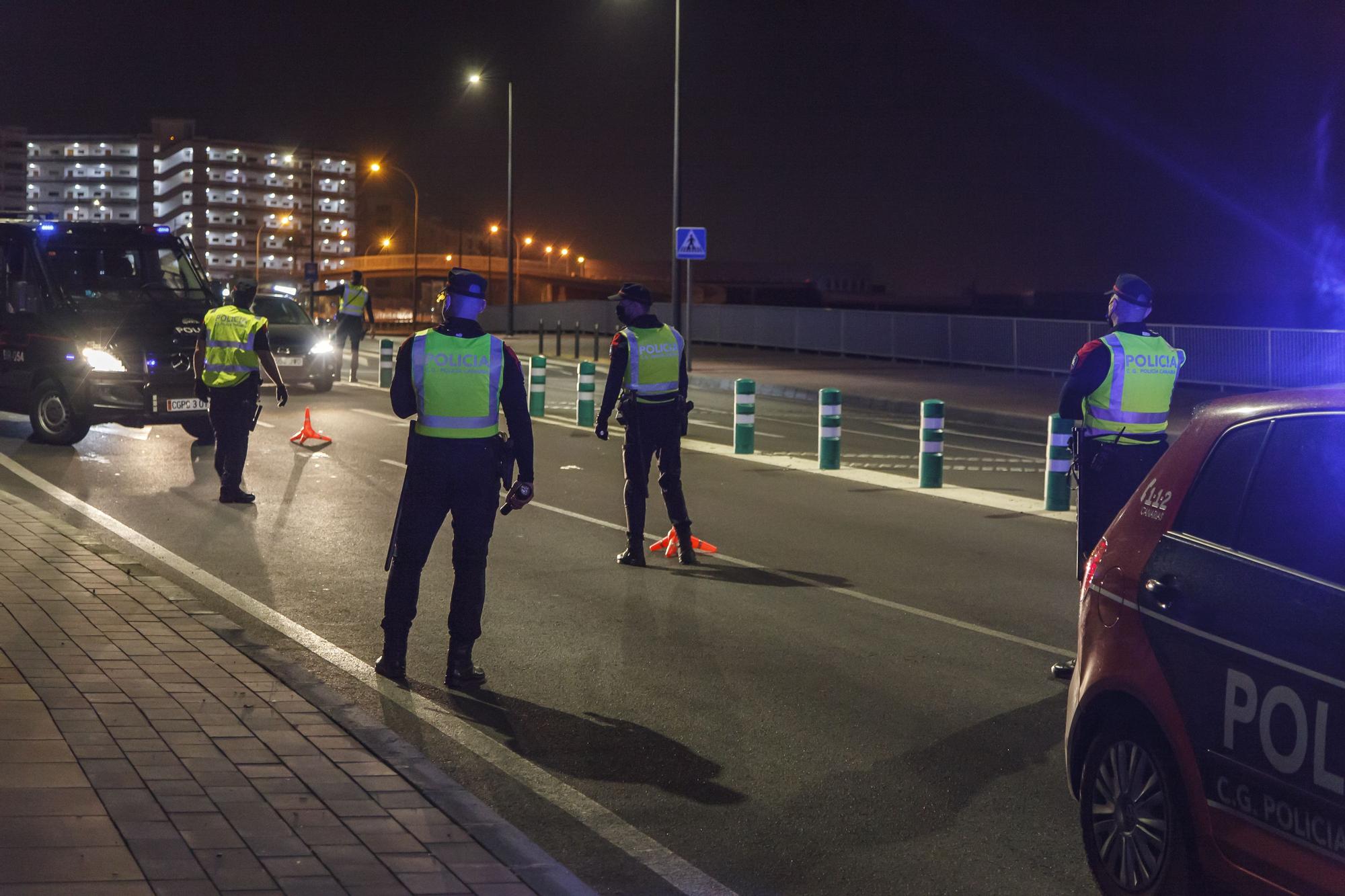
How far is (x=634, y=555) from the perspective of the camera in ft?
33.8

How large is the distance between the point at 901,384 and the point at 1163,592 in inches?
1064

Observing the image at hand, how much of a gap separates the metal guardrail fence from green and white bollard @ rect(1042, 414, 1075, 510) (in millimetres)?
7996

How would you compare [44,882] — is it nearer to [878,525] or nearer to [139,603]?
[139,603]

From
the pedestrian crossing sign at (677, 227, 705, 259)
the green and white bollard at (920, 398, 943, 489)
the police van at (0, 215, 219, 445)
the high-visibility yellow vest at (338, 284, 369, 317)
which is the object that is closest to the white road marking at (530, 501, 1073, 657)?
the green and white bollard at (920, 398, 943, 489)

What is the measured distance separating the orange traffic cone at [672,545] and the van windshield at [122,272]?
868 centimetres

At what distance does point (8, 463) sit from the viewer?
15.2 metres

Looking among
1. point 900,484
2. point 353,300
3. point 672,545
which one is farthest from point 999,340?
point 672,545

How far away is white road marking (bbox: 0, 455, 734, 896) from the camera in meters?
4.78

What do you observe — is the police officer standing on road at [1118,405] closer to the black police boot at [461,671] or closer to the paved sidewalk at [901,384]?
the black police boot at [461,671]

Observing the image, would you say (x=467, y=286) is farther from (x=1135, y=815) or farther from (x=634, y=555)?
(x=1135, y=815)

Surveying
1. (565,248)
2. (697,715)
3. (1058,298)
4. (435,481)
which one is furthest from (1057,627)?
(565,248)

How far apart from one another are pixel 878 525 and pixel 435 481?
6002 millimetres

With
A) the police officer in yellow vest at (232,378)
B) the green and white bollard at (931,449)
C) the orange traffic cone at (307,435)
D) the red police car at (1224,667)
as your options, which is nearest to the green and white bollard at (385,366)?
the orange traffic cone at (307,435)

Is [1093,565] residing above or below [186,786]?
above
